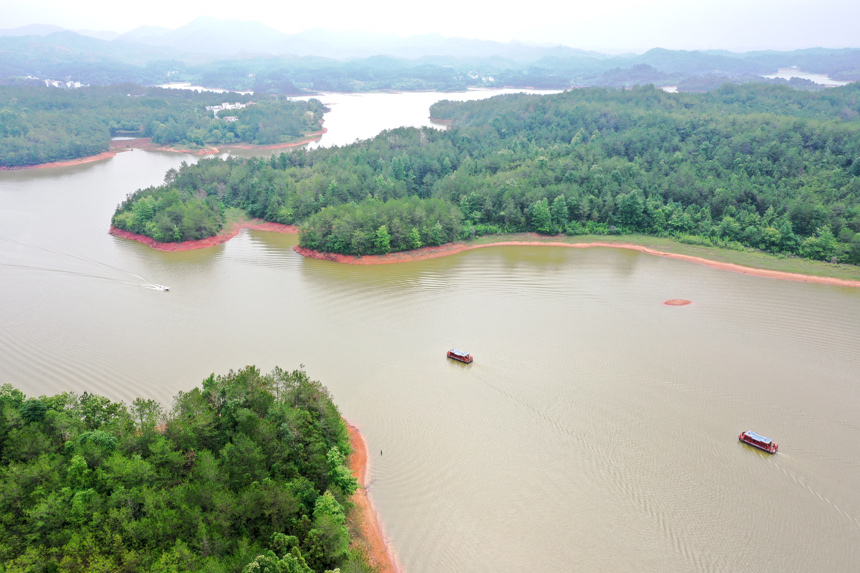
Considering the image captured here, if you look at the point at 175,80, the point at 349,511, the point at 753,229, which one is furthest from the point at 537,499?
the point at 175,80

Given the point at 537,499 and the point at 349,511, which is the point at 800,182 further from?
the point at 349,511

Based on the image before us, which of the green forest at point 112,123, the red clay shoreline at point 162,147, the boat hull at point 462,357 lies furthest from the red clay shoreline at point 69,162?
the boat hull at point 462,357

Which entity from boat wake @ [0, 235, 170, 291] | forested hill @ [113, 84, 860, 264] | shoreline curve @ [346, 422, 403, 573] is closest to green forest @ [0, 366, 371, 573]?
shoreline curve @ [346, 422, 403, 573]

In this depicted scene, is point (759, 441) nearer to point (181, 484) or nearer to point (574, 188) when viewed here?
point (181, 484)

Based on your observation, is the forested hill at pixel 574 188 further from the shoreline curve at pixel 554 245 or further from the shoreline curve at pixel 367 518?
the shoreline curve at pixel 367 518

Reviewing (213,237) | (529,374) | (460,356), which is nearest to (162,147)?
(213,237)

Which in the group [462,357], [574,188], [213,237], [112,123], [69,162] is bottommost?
[462,357]

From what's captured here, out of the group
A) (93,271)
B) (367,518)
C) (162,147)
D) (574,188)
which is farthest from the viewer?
(162,147)
